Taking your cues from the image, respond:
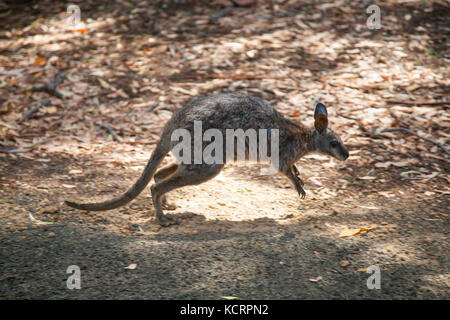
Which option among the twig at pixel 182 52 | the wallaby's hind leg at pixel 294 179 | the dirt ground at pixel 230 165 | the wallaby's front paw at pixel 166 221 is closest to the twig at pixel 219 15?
the dirt ground at pixel 230 165

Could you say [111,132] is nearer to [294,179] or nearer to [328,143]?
[294,179]

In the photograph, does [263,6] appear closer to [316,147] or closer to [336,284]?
[316,147]

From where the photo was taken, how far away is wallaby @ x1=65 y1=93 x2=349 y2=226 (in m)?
4.57

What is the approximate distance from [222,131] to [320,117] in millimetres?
1165

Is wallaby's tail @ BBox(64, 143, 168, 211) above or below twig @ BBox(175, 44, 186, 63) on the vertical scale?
below

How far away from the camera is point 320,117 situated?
5.16m

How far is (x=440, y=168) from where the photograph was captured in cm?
584

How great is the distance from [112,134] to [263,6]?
4.67 m

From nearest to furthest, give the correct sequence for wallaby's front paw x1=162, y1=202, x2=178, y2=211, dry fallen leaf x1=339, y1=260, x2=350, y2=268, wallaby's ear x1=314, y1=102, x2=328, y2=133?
dry fallen leaf x1=339, y1=260, x2=350, y2=268 < wallaby's front paw x1=162, y1=202, x2=178, y2=211 < wallaby's ear x1=314, y1=102, x2=328, y2=133

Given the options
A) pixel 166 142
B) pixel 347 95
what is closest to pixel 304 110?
pixel 347 95

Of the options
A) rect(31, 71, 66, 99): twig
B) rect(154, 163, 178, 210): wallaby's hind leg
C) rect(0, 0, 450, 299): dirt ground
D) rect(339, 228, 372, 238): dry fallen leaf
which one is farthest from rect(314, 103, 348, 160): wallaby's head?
rect(31, 71, 66, 99): twig

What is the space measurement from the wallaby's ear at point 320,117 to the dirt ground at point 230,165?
728 millimetres

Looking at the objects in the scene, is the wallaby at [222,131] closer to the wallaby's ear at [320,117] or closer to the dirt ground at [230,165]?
the wallaby's ear at [320,117]

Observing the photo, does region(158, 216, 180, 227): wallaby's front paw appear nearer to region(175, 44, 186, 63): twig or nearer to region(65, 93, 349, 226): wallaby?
region(65, 93, 349, 226): wallaby
